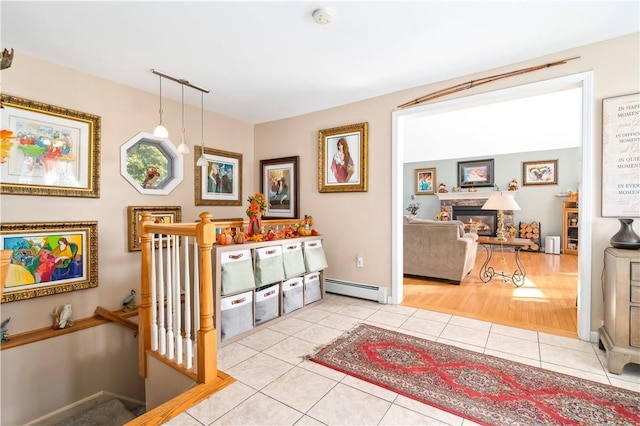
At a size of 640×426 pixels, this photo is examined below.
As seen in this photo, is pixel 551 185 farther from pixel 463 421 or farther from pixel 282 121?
pixel 463 421

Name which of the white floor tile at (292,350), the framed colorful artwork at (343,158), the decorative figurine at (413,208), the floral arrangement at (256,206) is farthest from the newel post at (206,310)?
the decorative figurine at (413,208)

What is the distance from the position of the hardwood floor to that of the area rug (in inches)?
36.3

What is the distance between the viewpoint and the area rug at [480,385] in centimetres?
165

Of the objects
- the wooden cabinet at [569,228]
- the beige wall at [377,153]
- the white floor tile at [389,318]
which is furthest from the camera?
the wooden cabinet at [569,228]

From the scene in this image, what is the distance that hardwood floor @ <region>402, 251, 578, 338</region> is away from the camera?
118 inches

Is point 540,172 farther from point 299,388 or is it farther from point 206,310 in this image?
point 206,310

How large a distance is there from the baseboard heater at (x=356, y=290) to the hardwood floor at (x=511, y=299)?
0.30m

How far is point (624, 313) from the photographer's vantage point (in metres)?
2.03

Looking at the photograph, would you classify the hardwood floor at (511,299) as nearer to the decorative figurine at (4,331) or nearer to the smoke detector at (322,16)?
the smoke detector at (322,16)

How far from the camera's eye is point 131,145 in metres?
3.31

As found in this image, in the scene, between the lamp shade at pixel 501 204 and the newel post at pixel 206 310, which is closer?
the newel post at pixel 206 310

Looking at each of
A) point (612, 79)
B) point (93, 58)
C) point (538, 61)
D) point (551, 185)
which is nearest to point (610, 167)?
point (612, 79)

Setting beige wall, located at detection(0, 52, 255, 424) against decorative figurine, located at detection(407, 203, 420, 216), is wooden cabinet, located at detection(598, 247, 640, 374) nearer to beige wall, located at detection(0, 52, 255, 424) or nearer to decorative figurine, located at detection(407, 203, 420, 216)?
beige wall, located at detection(0, 52, 255, 424)

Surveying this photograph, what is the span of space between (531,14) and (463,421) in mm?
2680
